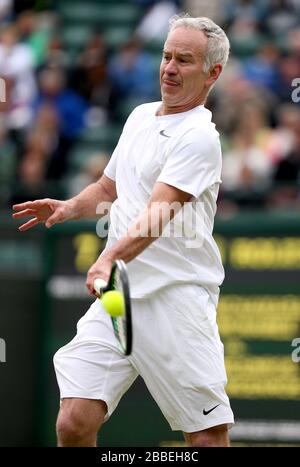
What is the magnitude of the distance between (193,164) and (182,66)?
1.75 ft

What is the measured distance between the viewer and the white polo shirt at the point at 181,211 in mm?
5996

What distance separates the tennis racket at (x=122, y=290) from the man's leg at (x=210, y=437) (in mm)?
658

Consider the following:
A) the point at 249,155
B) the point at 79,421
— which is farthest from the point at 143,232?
the point at 249,155

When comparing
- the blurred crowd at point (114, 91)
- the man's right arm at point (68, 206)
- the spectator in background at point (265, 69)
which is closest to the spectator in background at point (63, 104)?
the blurred crowd at point (114, 91)

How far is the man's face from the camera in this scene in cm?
612

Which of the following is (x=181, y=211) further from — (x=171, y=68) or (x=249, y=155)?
(x=249, y=155)

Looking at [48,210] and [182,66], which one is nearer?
[182,66]

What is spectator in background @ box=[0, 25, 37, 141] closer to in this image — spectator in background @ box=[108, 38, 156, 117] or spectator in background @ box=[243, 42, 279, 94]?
spectator in background @ box=[108, 38, 156, 117]

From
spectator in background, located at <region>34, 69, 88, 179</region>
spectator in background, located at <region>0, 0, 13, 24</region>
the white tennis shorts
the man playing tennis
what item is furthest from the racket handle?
spectator in background, located at <region>0, 0, 13, 24</region>

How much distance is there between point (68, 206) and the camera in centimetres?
652

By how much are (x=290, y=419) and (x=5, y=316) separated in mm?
2448

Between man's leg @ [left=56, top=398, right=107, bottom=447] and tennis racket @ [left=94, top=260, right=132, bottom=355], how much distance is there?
0.45 m

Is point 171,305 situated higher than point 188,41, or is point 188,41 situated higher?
point 188,41

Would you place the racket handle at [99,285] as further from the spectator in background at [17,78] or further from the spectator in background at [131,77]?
the spectator in background at [131,77]
